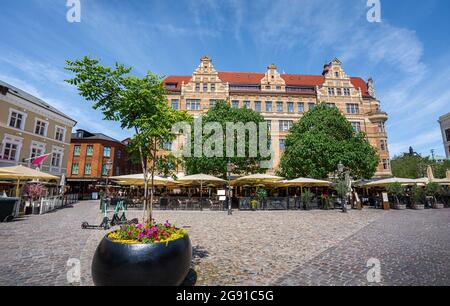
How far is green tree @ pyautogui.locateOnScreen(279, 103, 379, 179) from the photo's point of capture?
2422 cm

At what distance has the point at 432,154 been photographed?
190 feet

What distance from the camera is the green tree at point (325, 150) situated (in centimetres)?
2422

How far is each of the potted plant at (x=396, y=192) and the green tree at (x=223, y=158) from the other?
12.6 m

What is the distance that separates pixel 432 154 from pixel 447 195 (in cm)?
4790

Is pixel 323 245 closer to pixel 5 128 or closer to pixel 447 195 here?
pixel 447 195

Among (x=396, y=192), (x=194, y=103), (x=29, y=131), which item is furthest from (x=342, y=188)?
(x=29, y=131)

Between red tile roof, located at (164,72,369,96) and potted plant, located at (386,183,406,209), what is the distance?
77.5 feet

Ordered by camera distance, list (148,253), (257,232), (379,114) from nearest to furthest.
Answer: (148,253) → (257,232) → (379,114)

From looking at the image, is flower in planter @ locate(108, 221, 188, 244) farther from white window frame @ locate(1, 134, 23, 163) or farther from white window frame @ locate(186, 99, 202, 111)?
white window frame @ locate(186, 99, 202, 111)

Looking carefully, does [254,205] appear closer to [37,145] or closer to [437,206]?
[437,206]

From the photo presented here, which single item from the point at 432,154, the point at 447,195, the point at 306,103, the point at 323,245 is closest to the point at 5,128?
the point at 323,245

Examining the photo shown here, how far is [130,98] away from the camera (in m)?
5.10

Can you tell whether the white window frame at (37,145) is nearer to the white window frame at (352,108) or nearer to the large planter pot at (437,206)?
the large planter pot at (437,206)

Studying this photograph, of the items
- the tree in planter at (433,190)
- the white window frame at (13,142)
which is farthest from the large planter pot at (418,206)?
the white window frame at (13,142)
